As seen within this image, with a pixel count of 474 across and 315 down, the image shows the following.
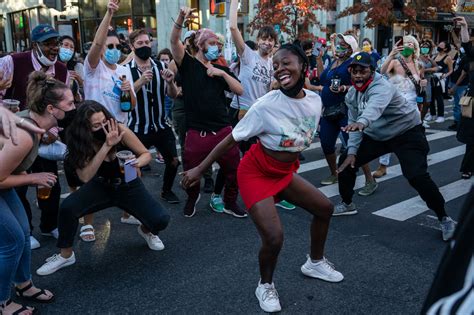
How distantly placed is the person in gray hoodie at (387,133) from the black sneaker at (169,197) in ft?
6.92

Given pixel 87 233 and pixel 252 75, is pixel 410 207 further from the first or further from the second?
pixel 87 233

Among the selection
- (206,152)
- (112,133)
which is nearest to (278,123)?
(112,133)

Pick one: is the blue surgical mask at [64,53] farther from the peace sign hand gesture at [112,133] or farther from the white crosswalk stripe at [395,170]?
the white crosswalk stripe at [395,170]

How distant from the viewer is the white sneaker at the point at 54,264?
3699 mm

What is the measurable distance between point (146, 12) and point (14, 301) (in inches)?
912

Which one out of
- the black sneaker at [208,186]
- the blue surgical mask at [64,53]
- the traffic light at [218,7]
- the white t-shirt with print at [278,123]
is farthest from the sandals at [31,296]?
the traffic light at [218,7]

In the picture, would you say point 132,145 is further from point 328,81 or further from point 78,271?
point 328,81

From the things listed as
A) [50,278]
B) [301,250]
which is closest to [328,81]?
[301,250]

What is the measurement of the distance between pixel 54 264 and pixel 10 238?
975mm

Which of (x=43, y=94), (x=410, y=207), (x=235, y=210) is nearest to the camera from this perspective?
(x=43, y=94)

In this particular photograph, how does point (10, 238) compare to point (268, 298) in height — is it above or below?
above

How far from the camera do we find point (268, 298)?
10.4ft

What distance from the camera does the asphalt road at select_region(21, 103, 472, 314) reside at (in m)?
3.26

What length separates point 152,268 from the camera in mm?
3852
